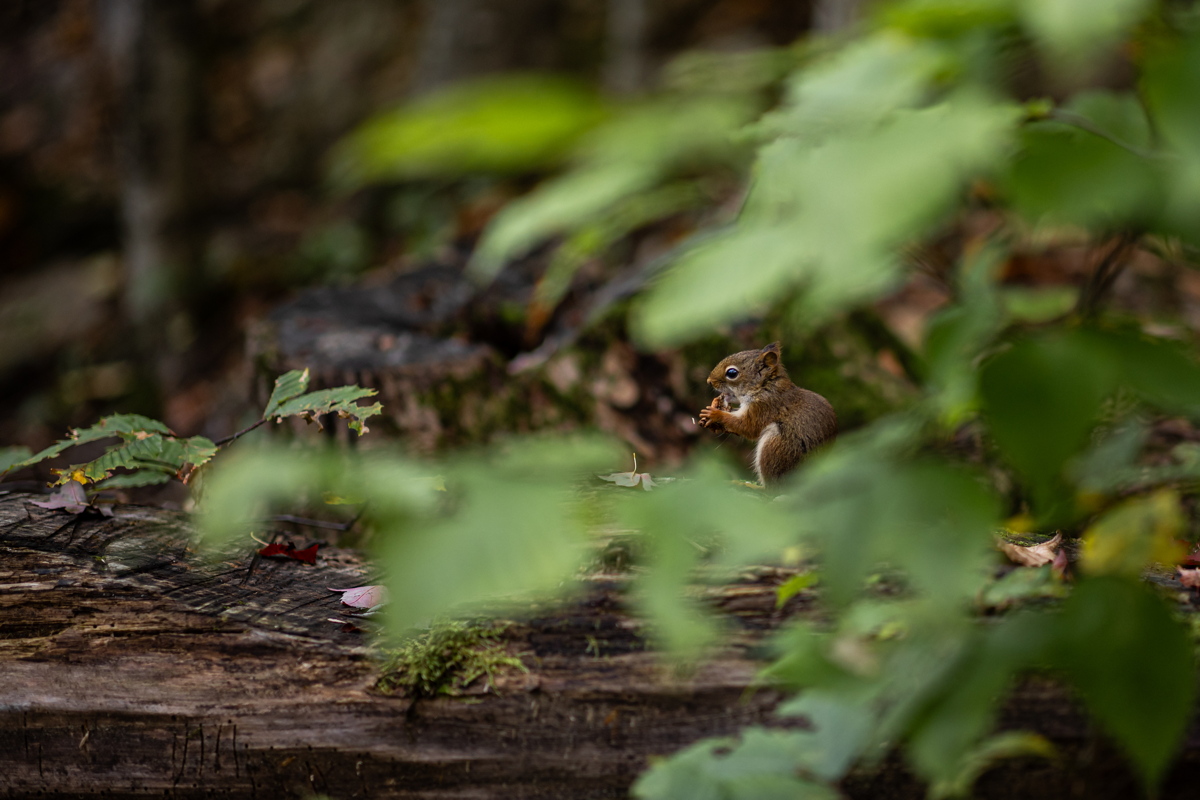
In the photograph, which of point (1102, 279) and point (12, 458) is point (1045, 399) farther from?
point (12, 458)

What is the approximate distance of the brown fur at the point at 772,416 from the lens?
1864 mm

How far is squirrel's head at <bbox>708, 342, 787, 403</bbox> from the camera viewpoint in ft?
6.16

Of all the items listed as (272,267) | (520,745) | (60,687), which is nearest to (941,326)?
(520,745)

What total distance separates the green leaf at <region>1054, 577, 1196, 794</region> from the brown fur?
95cm

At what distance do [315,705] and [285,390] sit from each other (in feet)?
2.02

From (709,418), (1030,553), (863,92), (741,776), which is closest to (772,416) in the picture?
(709,418)

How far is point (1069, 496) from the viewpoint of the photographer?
1034mm

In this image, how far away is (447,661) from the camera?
5.52ft

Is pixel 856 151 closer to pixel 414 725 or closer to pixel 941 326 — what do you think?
pixel 941 326

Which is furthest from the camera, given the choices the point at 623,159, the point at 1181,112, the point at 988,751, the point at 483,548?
the point at 623,159

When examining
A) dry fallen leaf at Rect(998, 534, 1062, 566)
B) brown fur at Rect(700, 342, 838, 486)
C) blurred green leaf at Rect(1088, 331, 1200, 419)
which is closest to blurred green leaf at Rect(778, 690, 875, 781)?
blurred green leaf at Rect(1088, 331, 1200, 419)

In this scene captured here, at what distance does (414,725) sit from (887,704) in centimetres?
93

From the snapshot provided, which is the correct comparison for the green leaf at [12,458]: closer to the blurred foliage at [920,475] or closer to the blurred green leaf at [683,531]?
the blurred foliage at [920,475]

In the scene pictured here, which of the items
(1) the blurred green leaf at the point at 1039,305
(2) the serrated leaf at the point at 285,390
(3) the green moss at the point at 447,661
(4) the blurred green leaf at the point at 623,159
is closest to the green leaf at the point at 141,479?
(2) the serrated leaf at the point at 285,390
